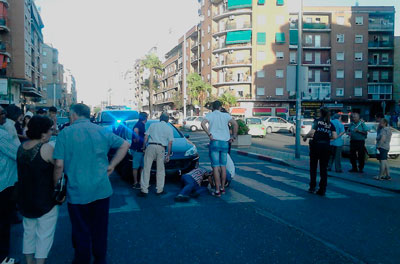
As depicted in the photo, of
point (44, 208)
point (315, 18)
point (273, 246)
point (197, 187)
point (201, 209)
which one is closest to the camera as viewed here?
point (44, 208)

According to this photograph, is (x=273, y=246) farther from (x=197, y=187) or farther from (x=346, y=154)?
(x=346, y=154)

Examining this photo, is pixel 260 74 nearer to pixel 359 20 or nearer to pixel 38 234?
pixel 359 20

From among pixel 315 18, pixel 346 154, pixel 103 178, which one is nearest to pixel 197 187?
pixel 103 178

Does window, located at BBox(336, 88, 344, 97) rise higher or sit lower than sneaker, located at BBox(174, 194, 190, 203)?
higher

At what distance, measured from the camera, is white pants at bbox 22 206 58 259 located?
3574mm

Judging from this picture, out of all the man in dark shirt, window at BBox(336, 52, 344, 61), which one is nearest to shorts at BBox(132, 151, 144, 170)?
the man in dark shirt

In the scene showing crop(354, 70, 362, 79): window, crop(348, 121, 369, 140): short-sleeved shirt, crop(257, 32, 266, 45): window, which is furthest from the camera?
crop(354, 70, 362, 79): window

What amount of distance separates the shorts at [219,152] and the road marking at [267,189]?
1.25 m

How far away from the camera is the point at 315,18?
5766 centimetres

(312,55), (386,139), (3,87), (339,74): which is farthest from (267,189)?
(339,74)

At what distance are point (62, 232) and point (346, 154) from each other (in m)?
14.1

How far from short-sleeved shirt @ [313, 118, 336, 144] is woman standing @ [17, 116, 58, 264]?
5.72 m

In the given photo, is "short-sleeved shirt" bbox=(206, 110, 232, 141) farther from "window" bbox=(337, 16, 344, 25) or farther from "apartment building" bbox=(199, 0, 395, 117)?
"window" bbox=(337, 16, 344, 25)

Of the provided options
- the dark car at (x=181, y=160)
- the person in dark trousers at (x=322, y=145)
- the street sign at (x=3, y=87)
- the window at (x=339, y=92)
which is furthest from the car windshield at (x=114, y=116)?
the window at (x=339, y=92)
